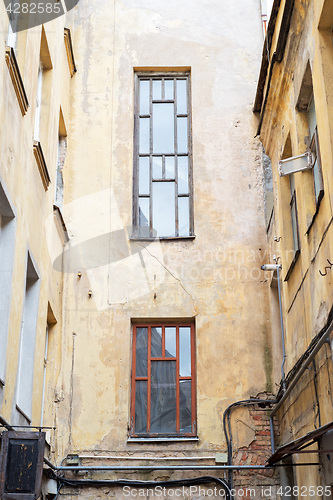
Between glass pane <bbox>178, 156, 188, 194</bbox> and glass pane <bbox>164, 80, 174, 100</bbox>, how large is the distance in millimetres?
1292

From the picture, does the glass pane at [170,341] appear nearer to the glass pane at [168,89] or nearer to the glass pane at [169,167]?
the glass pane at [169,167]

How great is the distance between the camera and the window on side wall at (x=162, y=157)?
11.9 m

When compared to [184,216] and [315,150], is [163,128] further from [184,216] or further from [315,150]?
[315,150]

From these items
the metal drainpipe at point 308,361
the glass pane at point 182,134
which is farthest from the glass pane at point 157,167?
the metal drainpipe at point 308,361

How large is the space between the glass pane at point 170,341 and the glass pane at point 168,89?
14.6 ft

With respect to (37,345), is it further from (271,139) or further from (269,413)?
(271,139)

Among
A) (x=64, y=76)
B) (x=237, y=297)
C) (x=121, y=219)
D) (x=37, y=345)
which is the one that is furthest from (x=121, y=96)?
(x=37, y=345)

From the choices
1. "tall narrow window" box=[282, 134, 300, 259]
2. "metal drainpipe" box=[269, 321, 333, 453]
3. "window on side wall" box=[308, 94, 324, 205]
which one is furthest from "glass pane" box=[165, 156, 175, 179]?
"metal drainpipe" box=[269, 321, 333, 453]

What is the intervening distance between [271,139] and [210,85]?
2.83 m

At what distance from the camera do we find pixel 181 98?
1273 cm

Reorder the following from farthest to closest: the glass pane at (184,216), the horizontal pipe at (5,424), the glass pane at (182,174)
→ the glass pane at (182,174)
the glass pane at (184,216)
the horizontal pipe at (5,424)

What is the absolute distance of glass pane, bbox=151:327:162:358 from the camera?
10961 mm

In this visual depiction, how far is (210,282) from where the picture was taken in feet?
37.0

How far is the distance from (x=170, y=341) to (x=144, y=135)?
12.8ft
